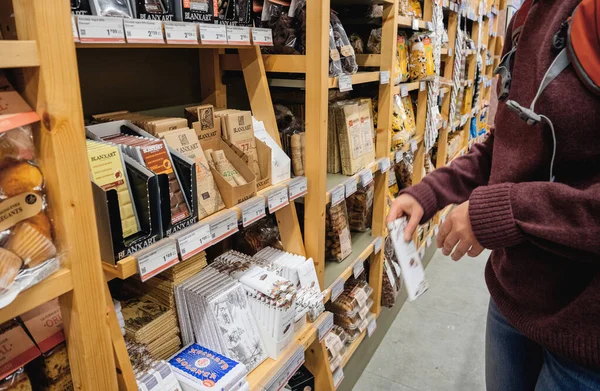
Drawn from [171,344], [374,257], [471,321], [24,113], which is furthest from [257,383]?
[471,321]

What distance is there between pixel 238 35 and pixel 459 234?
0.79 meters

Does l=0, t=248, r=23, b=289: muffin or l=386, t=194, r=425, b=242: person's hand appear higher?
l=0, t=248, r=23, b=289: muffin

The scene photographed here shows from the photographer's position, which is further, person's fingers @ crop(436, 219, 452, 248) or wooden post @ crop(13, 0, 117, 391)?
person's fingers @ crop(436, 219, 452, 248)

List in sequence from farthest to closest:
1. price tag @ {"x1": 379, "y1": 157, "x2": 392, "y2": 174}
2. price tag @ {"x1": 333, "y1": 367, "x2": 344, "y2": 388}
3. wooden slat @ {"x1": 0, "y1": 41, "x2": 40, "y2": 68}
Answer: price tag @ {"x1": 379, "y1": 157, "x2": 392, "y2": 174} → price tag @ {"x1": 333, "y1": 367, "x2": 344, "y2": 388} → wooden slat @ {"x1": 0, "y1": 41, "x2": 40, "y2": 68}

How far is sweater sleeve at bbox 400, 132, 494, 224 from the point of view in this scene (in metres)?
1.18

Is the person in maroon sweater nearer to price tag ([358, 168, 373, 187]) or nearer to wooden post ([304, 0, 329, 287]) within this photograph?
wooden post ([304, 0, 329, 287])

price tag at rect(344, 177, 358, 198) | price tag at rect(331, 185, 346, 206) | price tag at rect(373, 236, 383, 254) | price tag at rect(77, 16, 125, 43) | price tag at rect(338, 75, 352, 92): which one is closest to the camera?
price tag at rect(77, 16, 125, 43)

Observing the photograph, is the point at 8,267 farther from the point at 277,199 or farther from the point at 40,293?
the point at 277,199

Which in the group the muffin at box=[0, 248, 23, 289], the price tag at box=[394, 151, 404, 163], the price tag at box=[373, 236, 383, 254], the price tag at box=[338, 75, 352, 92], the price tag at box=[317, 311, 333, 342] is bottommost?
the price tag at box=[317, 311, 333, 342]

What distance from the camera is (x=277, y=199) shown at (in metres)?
1.39

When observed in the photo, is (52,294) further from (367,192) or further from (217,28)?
(367,192)

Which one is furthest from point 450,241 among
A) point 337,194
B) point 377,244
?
point 377,244

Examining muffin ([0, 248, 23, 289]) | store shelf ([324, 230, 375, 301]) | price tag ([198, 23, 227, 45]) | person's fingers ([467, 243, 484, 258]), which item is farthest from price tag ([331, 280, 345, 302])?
muffin ([0, 248, 23, 289])

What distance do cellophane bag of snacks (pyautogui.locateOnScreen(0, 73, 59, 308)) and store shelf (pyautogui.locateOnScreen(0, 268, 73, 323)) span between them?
0.04 feet
